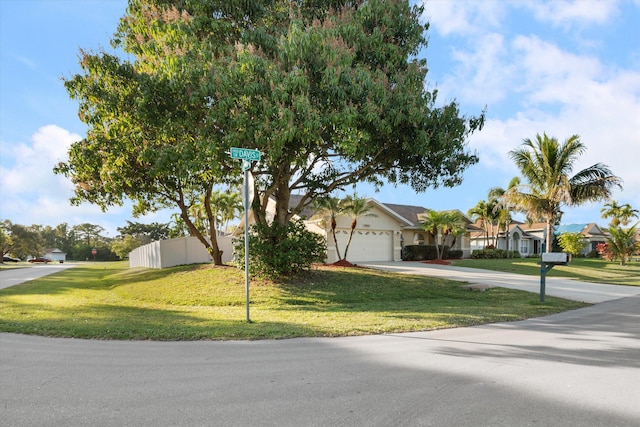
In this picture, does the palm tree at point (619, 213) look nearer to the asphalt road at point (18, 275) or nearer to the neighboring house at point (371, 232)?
the neighboring house at point (371, 232)

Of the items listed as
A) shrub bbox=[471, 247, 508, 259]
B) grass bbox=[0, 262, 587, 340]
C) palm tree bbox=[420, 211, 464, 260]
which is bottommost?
shrub bbox=[471, 247, 508, 259]

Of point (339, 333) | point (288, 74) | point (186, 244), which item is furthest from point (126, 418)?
point (186, 244)

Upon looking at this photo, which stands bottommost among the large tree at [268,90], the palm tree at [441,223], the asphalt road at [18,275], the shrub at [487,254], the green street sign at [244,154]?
the asphalt road at [18,275]

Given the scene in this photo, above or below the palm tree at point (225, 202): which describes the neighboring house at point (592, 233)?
below

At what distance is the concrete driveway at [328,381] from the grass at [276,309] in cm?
68

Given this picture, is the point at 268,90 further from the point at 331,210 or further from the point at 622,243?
the point at 622,243

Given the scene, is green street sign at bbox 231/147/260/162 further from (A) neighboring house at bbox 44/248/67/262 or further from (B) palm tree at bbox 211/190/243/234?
(A) neighboring house at bbox 44/248/67/262

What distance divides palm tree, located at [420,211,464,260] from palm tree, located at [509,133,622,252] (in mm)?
6566

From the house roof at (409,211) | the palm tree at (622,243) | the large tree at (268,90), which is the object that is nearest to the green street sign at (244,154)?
the large tree at (268,90)

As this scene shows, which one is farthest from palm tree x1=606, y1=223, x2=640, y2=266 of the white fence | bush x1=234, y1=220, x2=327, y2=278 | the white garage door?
the white fence

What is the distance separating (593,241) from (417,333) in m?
56.9

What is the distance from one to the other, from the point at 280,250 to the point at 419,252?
20.2m

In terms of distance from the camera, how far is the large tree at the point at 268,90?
1068cm

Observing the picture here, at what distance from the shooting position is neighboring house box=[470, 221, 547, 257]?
146 ft
